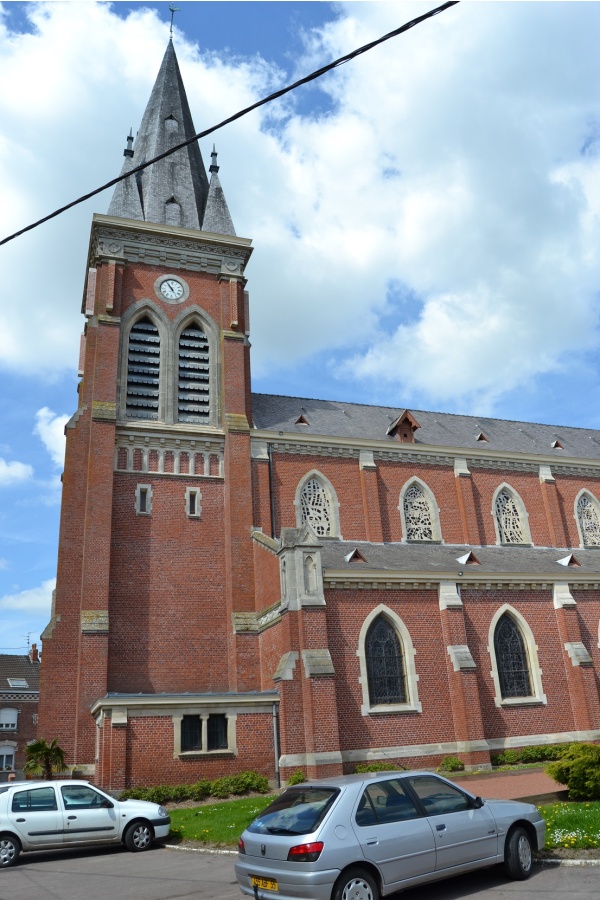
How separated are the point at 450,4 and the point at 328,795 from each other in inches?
321

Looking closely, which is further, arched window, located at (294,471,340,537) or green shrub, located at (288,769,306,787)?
arched window, located at (294,471,340,537)

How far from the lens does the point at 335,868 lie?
7.48 meters

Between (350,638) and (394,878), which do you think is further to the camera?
(350,638)

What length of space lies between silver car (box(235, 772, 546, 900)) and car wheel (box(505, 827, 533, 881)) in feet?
0.04

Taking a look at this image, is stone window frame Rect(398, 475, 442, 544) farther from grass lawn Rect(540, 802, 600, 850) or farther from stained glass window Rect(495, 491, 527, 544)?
grass lawn Rect(540, 802, 600, 850)

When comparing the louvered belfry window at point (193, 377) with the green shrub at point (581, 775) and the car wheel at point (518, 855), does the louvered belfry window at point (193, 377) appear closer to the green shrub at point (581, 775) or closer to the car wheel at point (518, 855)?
the green shrub at point (581, 775)

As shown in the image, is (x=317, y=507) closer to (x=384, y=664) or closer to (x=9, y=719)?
(x=384, y=664)

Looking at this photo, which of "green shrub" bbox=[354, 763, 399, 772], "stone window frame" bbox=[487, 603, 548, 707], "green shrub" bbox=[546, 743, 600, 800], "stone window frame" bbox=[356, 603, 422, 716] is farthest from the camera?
"stone window frame" bbox=[487, 603, 548, 707]

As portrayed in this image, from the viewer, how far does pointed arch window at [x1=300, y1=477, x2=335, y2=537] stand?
1106 inches

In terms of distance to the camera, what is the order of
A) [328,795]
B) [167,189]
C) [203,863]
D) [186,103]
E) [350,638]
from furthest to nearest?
[186,103], [167,189], [350,638], [203,863], [328,795]

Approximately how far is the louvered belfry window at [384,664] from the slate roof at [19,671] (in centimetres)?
3264

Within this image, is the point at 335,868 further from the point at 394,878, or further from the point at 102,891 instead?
the point at 102,891

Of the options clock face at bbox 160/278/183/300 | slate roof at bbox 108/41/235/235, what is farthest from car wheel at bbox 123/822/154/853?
slate roof at bbox 108/41/235/235

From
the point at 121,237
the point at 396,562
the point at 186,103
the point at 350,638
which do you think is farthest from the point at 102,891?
the point at 186,103
